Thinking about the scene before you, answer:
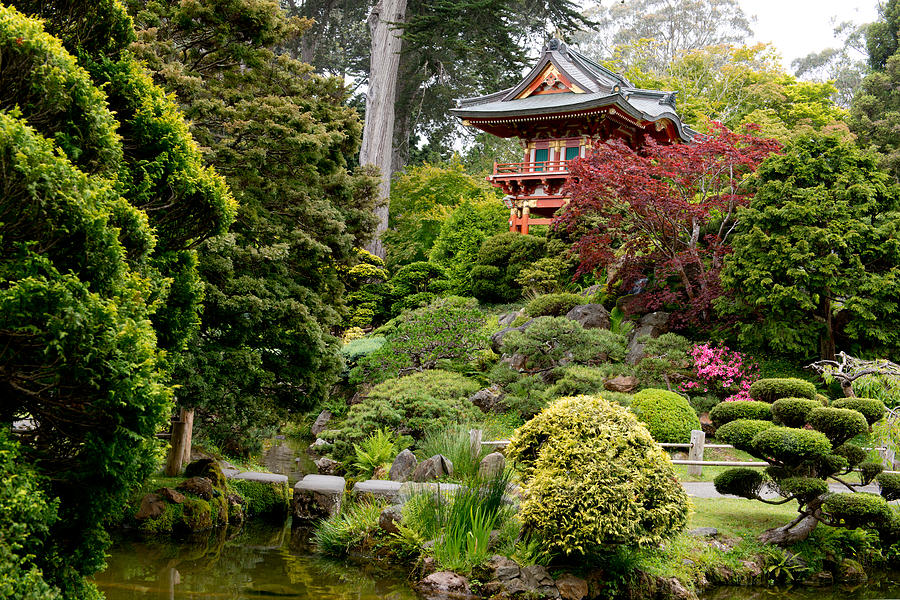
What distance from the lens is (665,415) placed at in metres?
10.6

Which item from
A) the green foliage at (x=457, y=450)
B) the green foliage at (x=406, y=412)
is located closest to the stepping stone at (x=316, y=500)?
the green foliage at (x=457, y=450)

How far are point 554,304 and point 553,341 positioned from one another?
3.22 m

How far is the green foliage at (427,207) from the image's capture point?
875 inches

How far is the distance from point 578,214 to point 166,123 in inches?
430

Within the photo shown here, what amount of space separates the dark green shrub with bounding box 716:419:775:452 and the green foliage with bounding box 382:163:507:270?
47.9ft

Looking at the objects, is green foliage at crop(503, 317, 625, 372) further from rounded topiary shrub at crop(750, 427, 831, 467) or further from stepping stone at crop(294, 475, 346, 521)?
rounded topiary shrub at crop(750, 427, 831, 467)

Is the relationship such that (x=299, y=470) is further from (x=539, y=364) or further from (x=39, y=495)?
(x=39, y=495)

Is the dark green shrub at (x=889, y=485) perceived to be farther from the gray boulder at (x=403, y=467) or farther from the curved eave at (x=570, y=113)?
the curved eave at (x=570, y=113)

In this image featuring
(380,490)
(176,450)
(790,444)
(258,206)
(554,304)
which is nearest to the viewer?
(790,444)

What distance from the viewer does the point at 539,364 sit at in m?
13.0

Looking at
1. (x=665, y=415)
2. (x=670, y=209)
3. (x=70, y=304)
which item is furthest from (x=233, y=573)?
(x=670, y=209)

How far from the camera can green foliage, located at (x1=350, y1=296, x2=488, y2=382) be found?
546 inches

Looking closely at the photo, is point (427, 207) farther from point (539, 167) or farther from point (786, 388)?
point (786, 388)

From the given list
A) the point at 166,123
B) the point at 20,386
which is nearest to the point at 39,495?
the point at 20,386
